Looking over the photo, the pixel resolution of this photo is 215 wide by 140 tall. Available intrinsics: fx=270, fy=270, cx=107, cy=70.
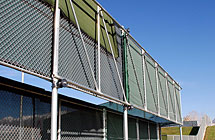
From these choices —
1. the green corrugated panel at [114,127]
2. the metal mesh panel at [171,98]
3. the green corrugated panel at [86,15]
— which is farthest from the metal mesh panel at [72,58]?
the metal mesh panel at [171,98]

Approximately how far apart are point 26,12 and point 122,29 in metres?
4.69

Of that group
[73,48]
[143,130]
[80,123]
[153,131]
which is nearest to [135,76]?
[80,123]

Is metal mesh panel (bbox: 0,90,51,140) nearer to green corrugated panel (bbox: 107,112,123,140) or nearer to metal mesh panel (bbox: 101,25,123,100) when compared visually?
metal mesh panel (bbox: 101,25,123,100)

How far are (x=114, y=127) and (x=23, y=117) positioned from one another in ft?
15.7

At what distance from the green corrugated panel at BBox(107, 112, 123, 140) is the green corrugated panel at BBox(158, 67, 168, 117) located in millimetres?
3368

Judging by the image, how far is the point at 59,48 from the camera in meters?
5.84

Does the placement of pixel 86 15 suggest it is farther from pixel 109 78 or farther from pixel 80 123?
pixel 80 123

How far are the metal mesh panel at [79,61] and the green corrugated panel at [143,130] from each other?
4.74 meters

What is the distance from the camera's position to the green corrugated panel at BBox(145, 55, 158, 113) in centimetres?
1122

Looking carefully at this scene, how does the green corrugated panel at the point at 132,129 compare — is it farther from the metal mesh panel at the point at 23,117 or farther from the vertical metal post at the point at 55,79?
the vertical metal post at the point at 55,79

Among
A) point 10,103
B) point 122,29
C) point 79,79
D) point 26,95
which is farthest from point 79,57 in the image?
point 122,29

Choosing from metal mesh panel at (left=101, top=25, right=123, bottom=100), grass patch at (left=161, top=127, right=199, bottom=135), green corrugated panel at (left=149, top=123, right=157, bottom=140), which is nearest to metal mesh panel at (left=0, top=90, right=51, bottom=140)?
metal mesh panel at (left=101, top=25, right=123, bottom=100)

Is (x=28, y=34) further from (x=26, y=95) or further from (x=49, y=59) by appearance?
(x=26, y=95)

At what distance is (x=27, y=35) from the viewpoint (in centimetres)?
503
